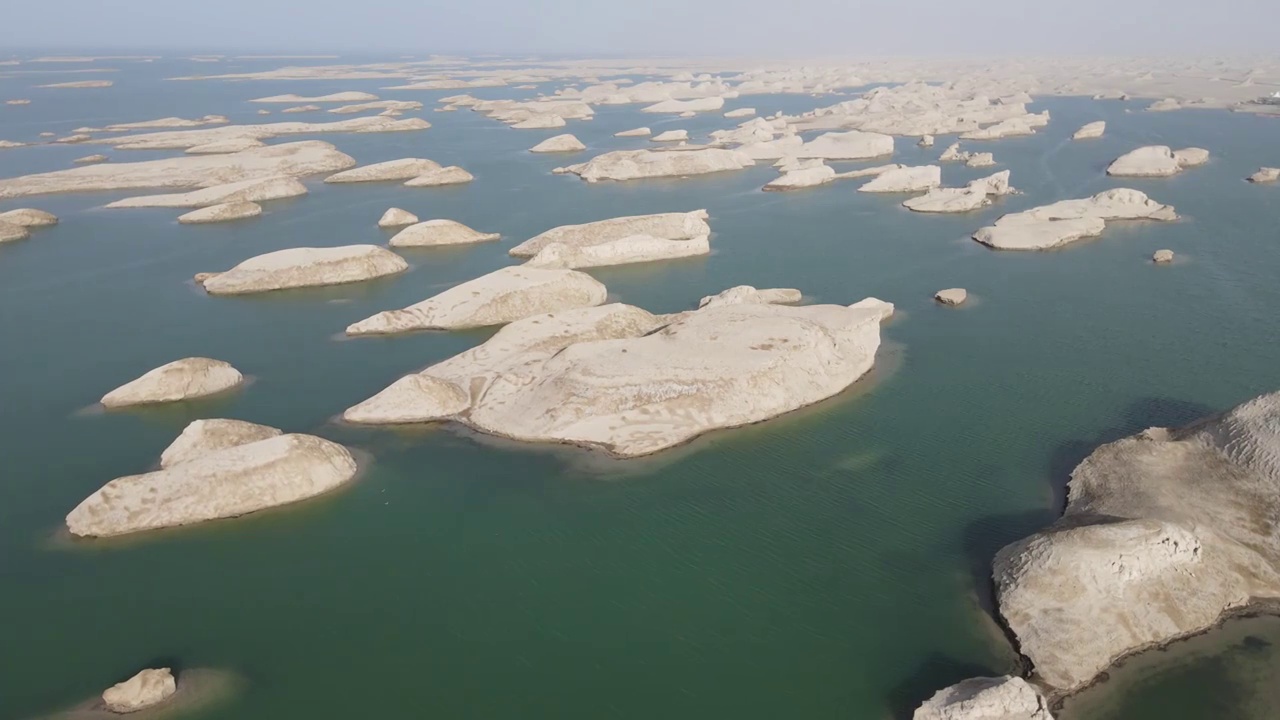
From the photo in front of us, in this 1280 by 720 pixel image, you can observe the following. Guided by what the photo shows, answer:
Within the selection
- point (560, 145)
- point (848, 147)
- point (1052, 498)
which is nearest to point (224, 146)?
point (560, 145)

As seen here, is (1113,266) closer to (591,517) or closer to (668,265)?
(668,265)

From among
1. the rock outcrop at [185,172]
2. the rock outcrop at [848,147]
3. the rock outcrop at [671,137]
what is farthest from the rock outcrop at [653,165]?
the rock outcrop at [185,172]

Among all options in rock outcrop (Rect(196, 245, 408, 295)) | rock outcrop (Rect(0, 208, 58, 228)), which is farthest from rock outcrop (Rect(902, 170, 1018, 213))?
rock outcrop (Rect(0, 208, 58, 228))

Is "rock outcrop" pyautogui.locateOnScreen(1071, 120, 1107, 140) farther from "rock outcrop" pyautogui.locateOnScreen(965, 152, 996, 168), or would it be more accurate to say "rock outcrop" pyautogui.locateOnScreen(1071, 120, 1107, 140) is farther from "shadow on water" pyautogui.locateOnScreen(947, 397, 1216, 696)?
"shadow on water" pyautogui.locateOnScreen(947, 397, 1216, 696)

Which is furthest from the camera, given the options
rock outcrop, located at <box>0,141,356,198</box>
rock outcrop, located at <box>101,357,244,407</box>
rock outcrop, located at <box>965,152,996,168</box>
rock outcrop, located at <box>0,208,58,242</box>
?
rock outcrop, located at <box>965,152,996,168</box>

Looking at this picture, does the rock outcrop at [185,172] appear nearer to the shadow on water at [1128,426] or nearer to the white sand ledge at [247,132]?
the white sand ledge at [247,132]

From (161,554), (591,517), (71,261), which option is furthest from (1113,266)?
(71,261)
